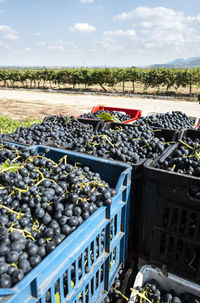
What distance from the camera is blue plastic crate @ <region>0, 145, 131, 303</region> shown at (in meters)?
1.01

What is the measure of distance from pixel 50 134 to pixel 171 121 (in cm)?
179

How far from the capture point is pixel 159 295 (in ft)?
6.26

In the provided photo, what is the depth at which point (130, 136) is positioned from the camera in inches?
97.9

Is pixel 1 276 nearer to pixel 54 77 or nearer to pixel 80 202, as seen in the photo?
pixel 80 202

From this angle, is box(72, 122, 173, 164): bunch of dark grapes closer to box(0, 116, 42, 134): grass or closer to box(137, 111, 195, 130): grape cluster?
box(137, 111, 195, 130): grape cluster

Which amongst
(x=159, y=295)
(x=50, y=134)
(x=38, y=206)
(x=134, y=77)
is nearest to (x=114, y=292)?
(x=159, y=295)

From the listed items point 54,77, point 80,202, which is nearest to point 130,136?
point 80,202

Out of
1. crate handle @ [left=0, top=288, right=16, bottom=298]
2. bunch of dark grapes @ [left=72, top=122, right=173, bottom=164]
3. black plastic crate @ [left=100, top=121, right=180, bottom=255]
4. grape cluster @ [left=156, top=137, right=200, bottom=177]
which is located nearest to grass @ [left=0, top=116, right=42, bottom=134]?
bunch of dark grapes @ [left=72, top=122, right=173, bottom=164]

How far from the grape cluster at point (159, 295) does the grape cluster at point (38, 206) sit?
3.00 ft

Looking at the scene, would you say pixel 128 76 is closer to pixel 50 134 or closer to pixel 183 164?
pixel 50 134

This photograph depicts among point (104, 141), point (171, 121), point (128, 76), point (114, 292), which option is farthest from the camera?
point (128, 76)

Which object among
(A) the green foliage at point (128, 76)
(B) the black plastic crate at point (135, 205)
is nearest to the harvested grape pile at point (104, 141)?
(B) the black plastic crate at point (135, 205)

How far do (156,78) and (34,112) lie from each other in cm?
1376

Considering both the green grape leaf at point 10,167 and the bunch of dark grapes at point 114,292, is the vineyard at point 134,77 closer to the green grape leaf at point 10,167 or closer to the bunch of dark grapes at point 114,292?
the bunch of dark grapes at point 114,292
